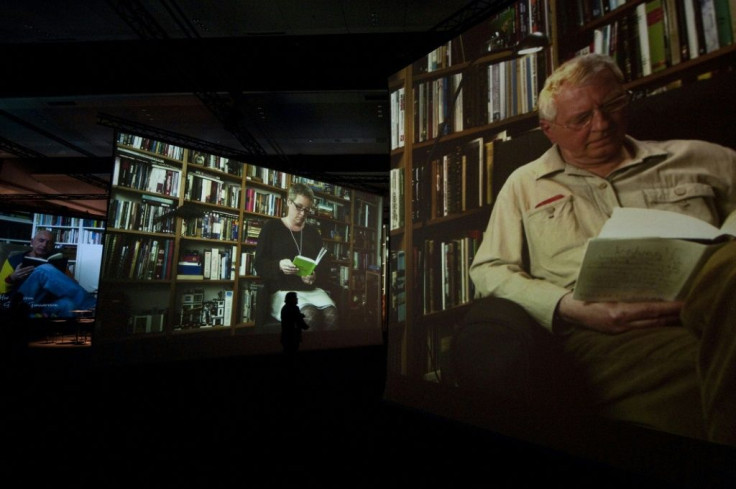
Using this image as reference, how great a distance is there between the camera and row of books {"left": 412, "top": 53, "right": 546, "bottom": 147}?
7.88ft

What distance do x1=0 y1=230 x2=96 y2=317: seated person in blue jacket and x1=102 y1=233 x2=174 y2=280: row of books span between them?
3572 millimetres

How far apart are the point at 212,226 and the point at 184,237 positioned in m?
0.41

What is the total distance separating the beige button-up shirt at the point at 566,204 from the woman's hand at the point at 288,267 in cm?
400

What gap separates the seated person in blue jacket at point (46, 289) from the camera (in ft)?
23.2

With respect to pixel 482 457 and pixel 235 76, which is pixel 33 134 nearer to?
pixel 235 76

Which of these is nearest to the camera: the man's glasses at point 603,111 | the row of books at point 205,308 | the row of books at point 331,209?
the man's glasses at point 603,111

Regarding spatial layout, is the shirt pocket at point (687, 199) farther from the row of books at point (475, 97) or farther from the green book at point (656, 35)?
the row of books at point (475, 97)

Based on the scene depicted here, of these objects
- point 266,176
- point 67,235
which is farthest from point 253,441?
point 67,235

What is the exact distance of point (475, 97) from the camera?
2.78 metres

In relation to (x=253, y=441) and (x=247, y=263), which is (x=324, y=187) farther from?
(x=253, y=441)

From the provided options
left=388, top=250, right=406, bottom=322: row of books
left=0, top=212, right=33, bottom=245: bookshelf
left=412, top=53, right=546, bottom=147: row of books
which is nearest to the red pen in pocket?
left=412, top=53, right=546, bottom=147: row of books

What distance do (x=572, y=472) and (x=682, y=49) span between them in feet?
6.88

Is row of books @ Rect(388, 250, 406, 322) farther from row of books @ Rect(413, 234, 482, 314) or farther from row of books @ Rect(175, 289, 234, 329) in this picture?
row of books @ Rect(175, 289, 234, 329)

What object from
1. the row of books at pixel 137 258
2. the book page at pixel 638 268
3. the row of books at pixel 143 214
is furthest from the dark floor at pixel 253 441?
the row of books at pixel 143 214
